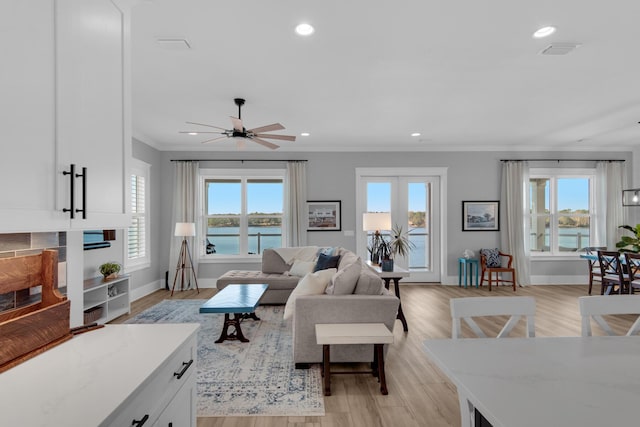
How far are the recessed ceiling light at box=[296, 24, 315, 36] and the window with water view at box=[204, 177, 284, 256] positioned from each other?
4.31 meters

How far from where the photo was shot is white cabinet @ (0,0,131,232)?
0.87m

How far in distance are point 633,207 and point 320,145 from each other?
6485 mm

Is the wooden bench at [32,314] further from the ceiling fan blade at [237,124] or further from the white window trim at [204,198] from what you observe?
the white window trim at [204,198]

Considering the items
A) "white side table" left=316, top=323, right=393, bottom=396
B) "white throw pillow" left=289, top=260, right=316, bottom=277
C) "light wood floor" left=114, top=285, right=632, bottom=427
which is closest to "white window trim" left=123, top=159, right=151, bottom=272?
"light wood floor" left=114, top=285, right=632, bottom=427

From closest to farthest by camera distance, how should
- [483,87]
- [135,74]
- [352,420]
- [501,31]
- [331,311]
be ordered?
[352,420] → [501,31] → [331,311] → [135,74] → [483,87]

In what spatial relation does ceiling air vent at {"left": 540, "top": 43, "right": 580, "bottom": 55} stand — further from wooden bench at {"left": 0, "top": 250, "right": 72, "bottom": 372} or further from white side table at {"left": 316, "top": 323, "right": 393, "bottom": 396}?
wooden bench at {"left": 0, "top": 250, "right": 72, "bottom": 372}

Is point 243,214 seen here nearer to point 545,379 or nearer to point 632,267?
point 545,379

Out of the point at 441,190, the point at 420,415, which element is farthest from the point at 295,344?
the point at 441,190

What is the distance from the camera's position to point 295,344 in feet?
9.89

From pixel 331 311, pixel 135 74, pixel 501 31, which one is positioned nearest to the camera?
pixel 501 31

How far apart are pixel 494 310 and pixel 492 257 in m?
5.42

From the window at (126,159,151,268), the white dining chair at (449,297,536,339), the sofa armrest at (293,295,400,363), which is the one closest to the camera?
the white dining chair at (449,297,536,339)

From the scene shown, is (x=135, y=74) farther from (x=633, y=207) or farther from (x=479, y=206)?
(x=633, y=207)

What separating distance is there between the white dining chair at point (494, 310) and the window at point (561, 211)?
6226mm
